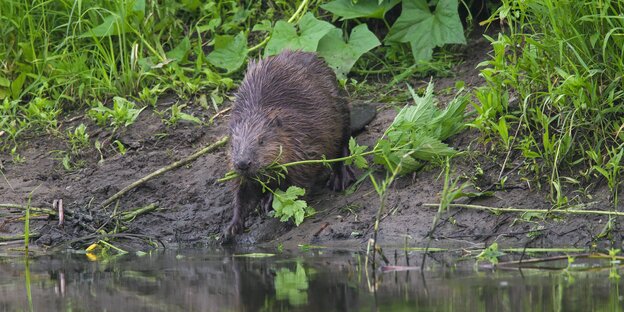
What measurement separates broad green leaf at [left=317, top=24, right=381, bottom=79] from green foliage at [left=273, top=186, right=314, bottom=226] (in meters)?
1.48

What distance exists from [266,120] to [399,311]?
2372 mm

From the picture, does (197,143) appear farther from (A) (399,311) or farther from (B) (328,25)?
(A) (399,311)

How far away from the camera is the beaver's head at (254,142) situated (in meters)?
5.74

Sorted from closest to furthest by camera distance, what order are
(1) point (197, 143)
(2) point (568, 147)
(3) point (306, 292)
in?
(3) point (306, 292), (2) point (568, 147), (1) point (197, 143)

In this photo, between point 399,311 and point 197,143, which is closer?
point 399,311

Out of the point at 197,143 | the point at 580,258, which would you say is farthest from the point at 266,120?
the point at 580,258


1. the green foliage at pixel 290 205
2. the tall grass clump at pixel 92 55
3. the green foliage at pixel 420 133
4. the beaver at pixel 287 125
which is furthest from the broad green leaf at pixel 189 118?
the green foliage at pixel 420 133

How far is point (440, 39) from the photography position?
23.3ft

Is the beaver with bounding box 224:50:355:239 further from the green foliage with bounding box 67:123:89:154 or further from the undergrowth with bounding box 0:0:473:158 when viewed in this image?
the green foliage with bounding box 67:123:89:154

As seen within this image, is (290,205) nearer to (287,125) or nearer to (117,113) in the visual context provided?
(287,125)

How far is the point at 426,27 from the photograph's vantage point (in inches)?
282

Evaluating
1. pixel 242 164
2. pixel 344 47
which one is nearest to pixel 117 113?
pixel 344 47

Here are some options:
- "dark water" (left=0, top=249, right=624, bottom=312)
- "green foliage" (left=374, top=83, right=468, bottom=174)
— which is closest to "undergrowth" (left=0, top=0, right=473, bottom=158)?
"green foliage" (left=374, top=83, right=468, bottom=174)

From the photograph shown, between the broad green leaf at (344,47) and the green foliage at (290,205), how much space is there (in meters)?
1.48
